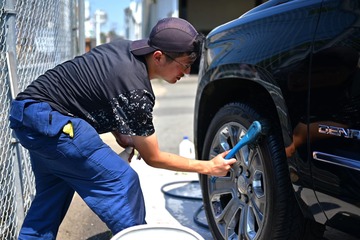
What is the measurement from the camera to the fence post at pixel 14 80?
288 centimetres

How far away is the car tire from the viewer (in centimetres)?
227

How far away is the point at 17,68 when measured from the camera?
3070mm

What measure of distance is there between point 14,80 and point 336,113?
202cm

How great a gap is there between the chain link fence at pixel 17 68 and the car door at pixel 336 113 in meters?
1.91

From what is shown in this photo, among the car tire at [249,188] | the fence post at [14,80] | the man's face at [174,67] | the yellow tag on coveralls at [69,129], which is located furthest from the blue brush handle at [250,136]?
the fence post at [14,80]

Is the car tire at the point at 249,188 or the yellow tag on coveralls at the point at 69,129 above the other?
the yellow tag on coveralls at the point at 69,129

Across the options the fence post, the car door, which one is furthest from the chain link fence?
the car door

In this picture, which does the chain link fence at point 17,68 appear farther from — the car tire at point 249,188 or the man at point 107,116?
the car tire at point 249,188

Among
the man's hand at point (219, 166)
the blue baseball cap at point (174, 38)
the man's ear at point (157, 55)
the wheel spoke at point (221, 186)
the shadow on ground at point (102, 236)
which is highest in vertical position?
the blue baseball cap at point (174, 38)

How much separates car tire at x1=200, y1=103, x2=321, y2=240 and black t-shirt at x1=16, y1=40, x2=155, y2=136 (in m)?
0.57

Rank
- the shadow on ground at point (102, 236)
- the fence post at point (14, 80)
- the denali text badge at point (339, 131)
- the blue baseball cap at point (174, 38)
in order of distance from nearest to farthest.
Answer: the denali text badge at point (339, 131) → the blue baseball cap at point (174, 38) → the fence post at point (14, 80) → the shadow on ground at point (102, 236)

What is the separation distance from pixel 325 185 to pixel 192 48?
909 mm

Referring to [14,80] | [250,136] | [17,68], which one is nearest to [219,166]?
[250,136]

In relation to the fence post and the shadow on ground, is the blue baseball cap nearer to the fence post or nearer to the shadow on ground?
the fence post
